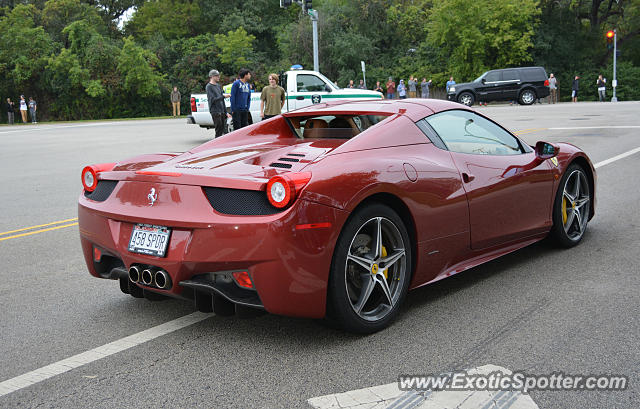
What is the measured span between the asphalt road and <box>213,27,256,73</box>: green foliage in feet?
171

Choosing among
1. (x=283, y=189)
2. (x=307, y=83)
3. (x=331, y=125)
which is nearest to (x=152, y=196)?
(x=283, y=189)

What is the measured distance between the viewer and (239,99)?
612 inches

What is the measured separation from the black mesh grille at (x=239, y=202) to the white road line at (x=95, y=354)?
94cm

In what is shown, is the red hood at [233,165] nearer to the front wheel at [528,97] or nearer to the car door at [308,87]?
the car door at [308,87]

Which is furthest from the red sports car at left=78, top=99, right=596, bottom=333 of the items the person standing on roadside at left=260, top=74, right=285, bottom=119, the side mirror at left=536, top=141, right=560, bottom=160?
the person standing on roadside at left=260, top=74, right=285, bottom=119

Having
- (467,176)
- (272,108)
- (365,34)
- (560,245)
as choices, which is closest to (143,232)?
(467,176)

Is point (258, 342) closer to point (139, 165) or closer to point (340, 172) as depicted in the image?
point (340, 172)

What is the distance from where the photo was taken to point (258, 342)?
3.80 metres

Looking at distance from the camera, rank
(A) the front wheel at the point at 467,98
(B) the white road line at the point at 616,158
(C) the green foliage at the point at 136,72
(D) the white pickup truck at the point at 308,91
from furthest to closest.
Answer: (C) the green foliage at the point at 136,72 < (A) the front wheel at the point at 467,98 < (D) the white pickup truck at the point at 308,91 < (B) the white road line at the point at 616,158

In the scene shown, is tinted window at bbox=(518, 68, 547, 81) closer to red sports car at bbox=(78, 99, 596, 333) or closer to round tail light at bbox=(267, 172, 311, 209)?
red sports car at bbox=(78, 99, 596, 333)

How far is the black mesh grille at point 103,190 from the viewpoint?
418 centimetres

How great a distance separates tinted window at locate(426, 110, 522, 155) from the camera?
4.70 m

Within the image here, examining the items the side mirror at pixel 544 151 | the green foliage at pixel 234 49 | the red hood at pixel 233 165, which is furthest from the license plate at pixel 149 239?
the green foliage at pixel 234 49

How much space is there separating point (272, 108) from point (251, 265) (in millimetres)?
13295
